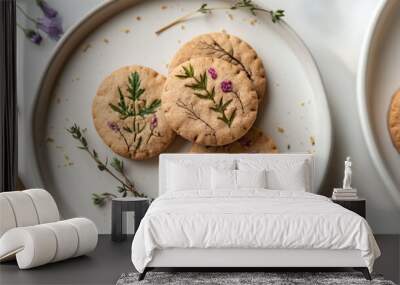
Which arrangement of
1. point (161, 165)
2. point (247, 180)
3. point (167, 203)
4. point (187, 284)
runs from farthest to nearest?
1. point (161, 165)
2. point (247, 180)
3. point (167, 203)
4. point (187, 284)

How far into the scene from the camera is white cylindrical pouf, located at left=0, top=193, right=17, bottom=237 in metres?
4.88

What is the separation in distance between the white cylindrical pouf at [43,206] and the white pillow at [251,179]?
5.31ft

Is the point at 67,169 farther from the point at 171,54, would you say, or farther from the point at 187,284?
the point at 187,284

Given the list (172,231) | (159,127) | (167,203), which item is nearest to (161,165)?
(159,127)

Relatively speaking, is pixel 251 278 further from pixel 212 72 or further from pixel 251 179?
pixel 212 72

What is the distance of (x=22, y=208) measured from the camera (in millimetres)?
5074

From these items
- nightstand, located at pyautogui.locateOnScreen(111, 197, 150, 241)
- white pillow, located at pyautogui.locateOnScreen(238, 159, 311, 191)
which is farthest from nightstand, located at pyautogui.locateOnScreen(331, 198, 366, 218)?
nightstand, located at pyautogui.locateOnScreen(111, 197, 150, 241)

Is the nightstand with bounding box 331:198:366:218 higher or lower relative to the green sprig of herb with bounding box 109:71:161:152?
lower

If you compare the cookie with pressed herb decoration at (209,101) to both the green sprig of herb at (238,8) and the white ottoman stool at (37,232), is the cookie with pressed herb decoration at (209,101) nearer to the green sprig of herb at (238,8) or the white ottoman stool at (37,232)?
the green sprig of herb at (238,8)

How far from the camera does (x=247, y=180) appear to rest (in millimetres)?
5805

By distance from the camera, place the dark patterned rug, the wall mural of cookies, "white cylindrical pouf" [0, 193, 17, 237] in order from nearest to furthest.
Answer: the dark patterned rug, "white cylindrical pouf" [0, 193, 17, 237], the wall mural of cookies

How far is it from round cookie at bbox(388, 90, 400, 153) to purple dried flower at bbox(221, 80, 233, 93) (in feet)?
5.17

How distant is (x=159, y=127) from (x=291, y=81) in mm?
1373

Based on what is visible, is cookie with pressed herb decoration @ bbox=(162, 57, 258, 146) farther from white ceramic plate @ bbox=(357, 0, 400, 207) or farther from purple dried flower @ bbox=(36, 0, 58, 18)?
purple dried flower @ bbox=(36, 0, 58, 18)
